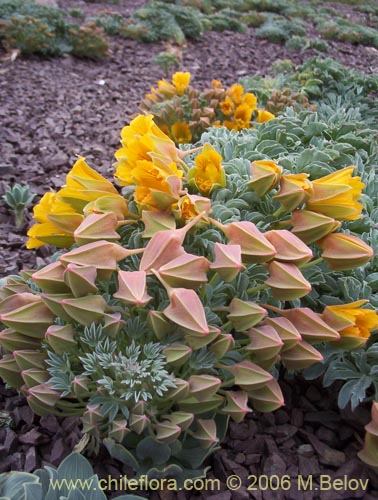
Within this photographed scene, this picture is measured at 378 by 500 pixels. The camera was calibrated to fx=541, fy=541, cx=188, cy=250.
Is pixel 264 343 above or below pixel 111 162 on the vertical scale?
above

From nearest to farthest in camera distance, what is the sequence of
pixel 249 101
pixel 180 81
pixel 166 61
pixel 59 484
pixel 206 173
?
pixel 59 484 < pixel 206 173 < pixel 249 101 < pixel 180 81 < pixel 166 61

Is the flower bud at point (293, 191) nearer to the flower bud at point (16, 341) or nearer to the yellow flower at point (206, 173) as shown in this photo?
the yellow flower at point (206, 173)

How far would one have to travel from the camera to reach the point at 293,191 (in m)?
1.54

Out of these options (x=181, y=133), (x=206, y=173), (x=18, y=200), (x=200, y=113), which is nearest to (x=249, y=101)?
(x=200, y=113)

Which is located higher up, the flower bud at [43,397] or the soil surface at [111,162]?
the flower bud at [43,397]

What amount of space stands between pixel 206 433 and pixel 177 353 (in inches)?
10.4

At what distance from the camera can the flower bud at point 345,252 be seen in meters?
1.51

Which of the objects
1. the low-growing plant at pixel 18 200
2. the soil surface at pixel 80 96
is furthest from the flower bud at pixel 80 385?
the low-growing plant at pixel 18 200

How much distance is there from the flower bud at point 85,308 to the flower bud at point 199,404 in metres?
0.32

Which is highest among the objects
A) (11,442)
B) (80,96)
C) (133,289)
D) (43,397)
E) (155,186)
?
(155,186)

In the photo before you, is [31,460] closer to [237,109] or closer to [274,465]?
[274,465]

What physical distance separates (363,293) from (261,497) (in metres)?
0.68

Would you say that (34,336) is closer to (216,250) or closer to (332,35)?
(216,250)

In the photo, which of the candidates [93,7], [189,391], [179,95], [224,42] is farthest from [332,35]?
[189,391]
